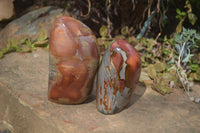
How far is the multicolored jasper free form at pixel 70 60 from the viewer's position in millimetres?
1207

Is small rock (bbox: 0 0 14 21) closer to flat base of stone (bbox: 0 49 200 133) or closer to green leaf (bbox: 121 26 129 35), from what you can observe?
flat base of stone (bbox: 0 49 200 133)

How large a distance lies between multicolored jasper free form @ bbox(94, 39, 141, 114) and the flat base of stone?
66 millimetres

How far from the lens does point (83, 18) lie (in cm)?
249

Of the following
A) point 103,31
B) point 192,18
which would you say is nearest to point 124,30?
point 103,31

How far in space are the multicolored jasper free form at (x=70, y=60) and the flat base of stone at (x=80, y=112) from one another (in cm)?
8

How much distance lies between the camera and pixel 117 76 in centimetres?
120

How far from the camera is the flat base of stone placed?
114cm

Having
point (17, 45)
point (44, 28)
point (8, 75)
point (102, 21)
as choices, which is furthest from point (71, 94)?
point (102, 21)

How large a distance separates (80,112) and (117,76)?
0.28m

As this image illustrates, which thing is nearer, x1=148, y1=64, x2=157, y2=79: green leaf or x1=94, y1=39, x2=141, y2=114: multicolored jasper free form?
x1=94, y1=39, x2=141, y2=114: multicolored jasper free form

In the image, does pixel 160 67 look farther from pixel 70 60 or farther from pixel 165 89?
pixel 70 60

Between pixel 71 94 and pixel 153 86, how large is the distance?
2.18 ft

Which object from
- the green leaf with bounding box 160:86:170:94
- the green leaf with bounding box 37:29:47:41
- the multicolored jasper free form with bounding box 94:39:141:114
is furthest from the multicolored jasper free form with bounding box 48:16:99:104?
the green leaf with bounding box 37:29:47:41

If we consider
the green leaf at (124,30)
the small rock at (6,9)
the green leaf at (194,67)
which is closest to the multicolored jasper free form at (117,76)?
the green leaf at (194,67)
